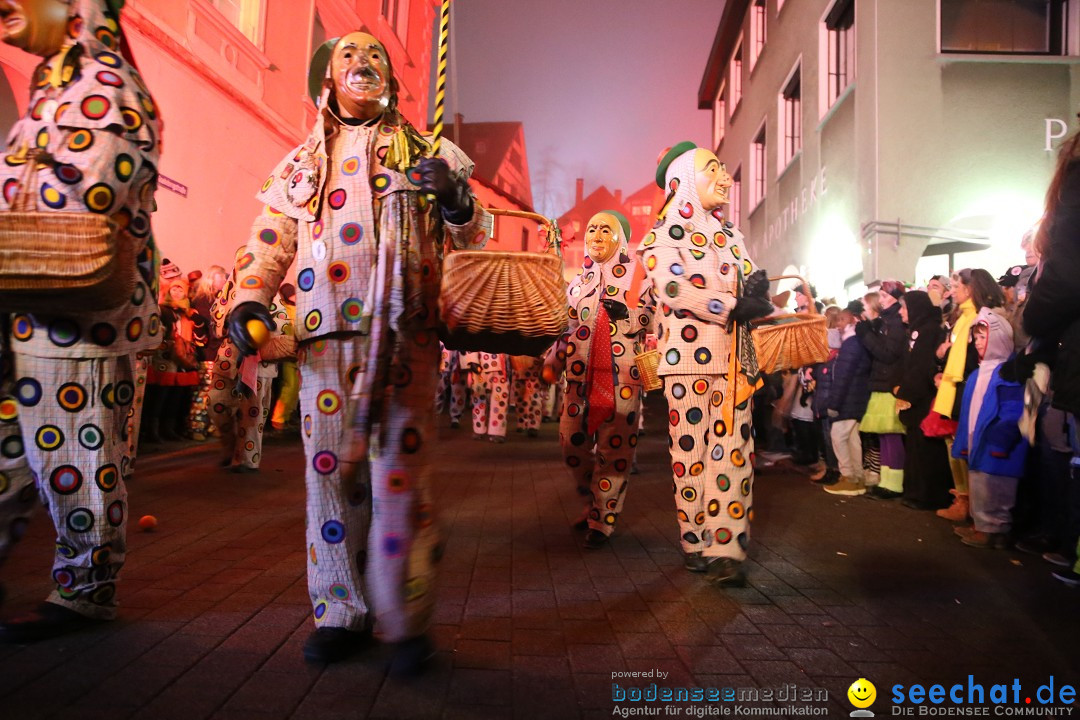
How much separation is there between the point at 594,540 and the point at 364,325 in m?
2.57

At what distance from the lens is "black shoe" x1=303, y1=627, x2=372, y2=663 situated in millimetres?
2340

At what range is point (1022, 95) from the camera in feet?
33.8

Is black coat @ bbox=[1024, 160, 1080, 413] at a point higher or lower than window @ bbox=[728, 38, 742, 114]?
lower

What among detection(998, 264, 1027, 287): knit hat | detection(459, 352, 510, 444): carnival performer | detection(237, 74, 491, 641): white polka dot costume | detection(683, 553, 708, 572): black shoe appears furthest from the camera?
detection(459, 352, 510, 444): carnival performer

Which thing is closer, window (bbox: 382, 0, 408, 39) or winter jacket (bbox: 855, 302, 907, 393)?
winter jacket (bbox: 855, 302, 907, 393)

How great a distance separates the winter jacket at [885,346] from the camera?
21.0 ft

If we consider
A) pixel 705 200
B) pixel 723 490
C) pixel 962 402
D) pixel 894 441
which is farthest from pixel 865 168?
pixel 723 490

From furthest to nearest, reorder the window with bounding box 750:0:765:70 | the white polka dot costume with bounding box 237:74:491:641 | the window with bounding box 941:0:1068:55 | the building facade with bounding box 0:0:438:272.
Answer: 1. the window with bounding box 750:0:765:70
2. the window with bounding box 941:0:1068:55
3. the building facade with bounding box 0:0:438:272
4. the white polka dot costume with bounding box 237:74:491:641

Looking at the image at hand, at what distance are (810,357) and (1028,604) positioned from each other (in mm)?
1769

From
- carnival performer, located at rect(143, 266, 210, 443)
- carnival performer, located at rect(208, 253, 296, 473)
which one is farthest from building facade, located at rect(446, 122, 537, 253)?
carnival performer, located at rect(208, 253, 296, 473)

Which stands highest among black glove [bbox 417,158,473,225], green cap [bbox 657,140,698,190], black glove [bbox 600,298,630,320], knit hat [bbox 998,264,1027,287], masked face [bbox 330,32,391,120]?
green cap [bbox 657,140,698,190]

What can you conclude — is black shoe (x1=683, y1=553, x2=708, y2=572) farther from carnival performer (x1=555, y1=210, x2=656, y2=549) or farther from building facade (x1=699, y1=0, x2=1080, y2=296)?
building facade (x1=699, y1=0, x2=1080, y2=296)

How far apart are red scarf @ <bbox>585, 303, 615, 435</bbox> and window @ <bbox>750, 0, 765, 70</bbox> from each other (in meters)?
18.3

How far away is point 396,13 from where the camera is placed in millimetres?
17438
